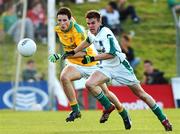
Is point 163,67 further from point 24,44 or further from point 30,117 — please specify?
point 24,44

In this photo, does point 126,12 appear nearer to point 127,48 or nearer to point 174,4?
point 174,4

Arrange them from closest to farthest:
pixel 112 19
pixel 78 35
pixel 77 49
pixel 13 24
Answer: pixel 77 49 < pixel 78 35 < pixel 13 24 < pixel 112 19

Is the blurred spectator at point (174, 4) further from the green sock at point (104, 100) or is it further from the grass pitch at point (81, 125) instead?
the green sock at point (104, 100)

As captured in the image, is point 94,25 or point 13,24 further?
point 13,24

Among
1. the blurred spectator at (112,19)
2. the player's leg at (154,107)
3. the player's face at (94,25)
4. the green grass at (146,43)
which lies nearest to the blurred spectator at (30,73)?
the green grass at (146,43)

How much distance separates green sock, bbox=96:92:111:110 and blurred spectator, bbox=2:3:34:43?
11.4 meters

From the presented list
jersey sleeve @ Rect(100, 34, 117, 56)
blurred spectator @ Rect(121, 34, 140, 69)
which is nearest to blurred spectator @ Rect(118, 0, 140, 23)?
blurred spectator @ Rect(121, 34, 140, 69)

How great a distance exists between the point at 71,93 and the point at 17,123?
1379 mm

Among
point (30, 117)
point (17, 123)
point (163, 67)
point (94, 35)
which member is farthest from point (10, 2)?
point (94, 35)

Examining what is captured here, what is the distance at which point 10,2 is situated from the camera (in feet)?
101

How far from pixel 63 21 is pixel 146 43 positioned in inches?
531

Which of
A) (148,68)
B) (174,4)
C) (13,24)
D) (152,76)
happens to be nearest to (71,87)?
Result: (148,68)

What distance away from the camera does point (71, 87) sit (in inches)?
733

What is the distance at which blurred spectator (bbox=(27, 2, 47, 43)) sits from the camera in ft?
95.1
